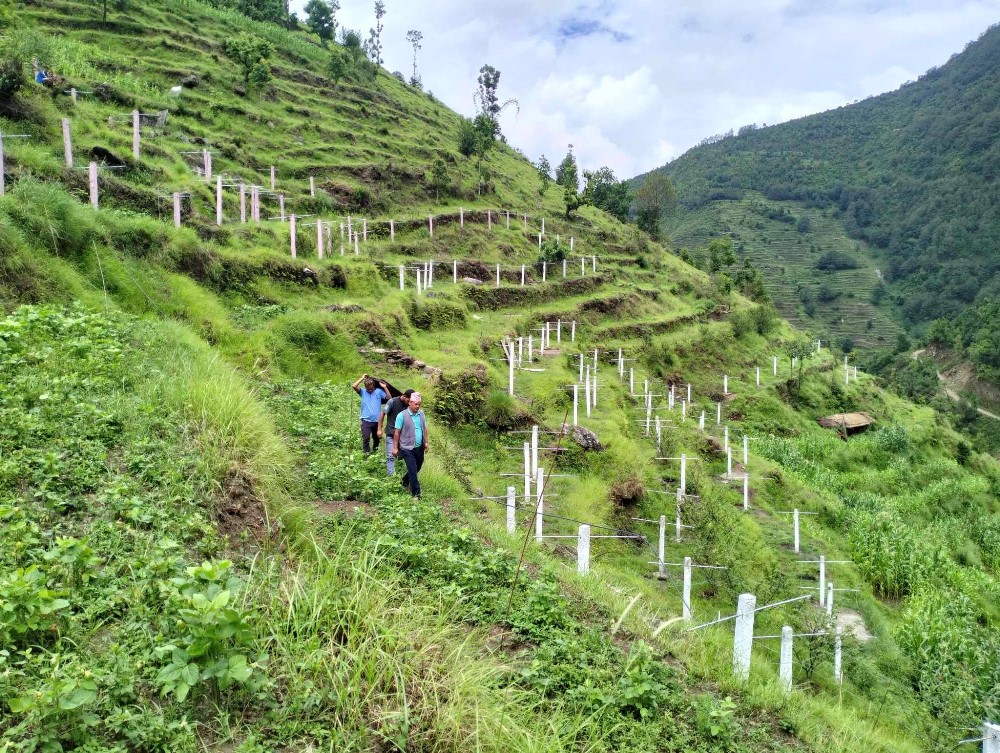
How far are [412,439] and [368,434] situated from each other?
135cm

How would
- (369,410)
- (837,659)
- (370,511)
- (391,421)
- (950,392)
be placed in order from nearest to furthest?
(370,511), (391,421), (369,410), (837,659), (950,392)

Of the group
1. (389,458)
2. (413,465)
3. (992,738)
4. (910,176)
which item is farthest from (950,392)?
(910,176)

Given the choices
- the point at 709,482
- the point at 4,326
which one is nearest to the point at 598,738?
the point at 4,326

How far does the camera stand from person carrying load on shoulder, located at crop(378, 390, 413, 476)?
8.16m

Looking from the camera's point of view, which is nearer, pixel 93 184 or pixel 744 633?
pixel 744 633

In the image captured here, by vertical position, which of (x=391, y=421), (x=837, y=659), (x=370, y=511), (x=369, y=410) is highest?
(x=369, y=410)

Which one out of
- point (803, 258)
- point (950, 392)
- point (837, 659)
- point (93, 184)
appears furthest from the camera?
point (803, 258)

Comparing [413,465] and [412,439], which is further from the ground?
[412,439]

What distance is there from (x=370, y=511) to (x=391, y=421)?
2133 millimetres

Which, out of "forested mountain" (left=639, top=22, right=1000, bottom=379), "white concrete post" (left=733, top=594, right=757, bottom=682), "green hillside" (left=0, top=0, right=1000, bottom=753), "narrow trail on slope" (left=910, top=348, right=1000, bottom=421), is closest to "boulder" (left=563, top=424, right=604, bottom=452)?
"green hillside" (left=0, top=0, right=1000, bottom=753)

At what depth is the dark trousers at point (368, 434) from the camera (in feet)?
28.4

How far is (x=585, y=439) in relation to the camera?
1719 centimetres

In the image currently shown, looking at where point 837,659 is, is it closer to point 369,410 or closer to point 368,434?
point 368,434

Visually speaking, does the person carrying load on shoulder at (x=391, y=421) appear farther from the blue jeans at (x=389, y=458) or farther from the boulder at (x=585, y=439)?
the boulder at (x=585, y=439)
